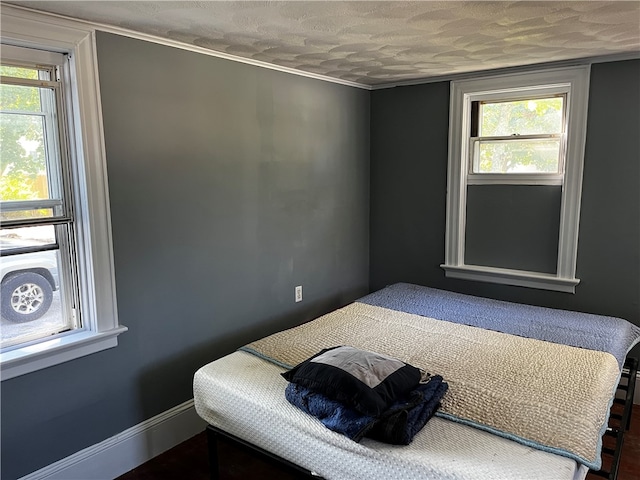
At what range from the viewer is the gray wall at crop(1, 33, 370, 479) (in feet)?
6.89

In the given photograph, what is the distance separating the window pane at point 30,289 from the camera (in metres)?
1.94

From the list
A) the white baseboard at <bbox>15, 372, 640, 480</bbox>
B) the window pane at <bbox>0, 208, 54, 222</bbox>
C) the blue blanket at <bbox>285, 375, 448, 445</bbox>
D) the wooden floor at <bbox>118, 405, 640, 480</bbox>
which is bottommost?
the wooden floor at <bbox>118, 405, 640, 480</bbox>

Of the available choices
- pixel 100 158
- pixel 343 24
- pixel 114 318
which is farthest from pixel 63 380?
pixel 343 24

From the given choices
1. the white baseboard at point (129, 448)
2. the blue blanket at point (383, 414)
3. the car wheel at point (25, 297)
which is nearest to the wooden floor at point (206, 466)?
the white baseboard at point (129, 448)

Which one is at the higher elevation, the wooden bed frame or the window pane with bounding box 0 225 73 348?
the window pane with bounding box 0 225 73 348

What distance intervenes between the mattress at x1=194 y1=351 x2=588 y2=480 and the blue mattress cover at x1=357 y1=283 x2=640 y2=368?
1005 millimetres

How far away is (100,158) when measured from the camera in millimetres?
2070

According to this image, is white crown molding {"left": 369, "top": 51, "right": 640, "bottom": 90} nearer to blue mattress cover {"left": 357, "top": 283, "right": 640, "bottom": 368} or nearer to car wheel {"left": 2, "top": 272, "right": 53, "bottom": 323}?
blue mattress cover {"left": 357, "top": 283, "right": 640, "bottom": 368}

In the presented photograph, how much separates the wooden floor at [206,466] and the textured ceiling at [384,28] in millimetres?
2050

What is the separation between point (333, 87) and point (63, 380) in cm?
242

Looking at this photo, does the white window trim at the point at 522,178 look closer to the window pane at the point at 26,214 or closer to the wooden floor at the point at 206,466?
the wooden floor at the point at 206,466

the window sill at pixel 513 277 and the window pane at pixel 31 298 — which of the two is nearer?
the window pane at pixel 31 298

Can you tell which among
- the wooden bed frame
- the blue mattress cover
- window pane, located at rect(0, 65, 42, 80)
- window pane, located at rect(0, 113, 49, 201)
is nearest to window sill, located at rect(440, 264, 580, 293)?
the blue mattress cover

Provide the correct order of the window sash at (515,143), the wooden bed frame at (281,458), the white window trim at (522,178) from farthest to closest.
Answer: the window sash at (515,143) < the white window trim at (522,178) < the wooden bed frame at (281,458)
